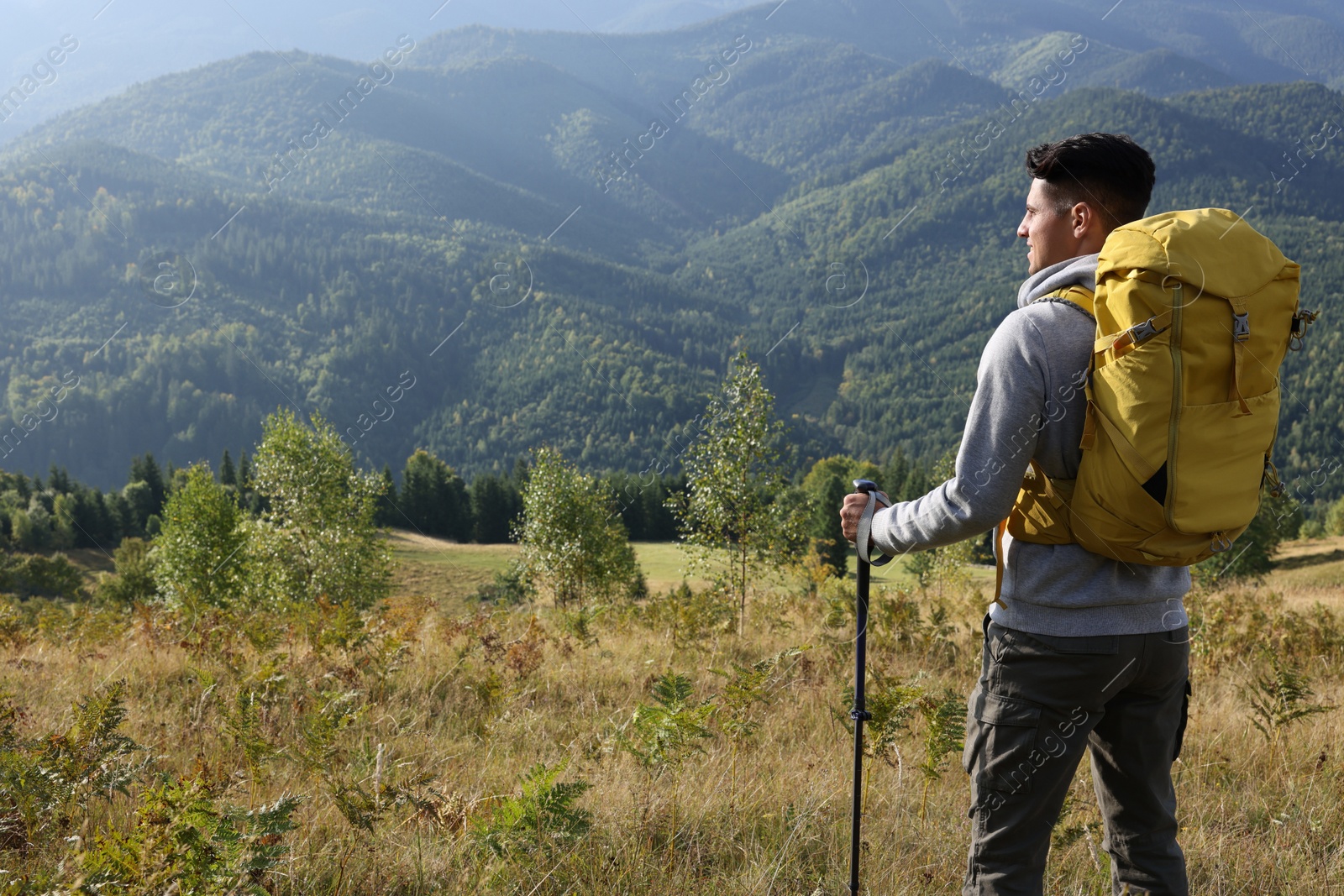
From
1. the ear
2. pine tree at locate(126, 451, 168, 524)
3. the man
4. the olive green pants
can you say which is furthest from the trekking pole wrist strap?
pine tree at locate(126, 451, 168, 524)

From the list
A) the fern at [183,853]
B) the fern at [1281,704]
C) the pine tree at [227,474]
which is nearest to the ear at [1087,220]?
the fern at [183,853]

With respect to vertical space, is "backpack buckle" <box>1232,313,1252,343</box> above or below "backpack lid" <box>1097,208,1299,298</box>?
below

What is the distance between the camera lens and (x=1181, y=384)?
75.2 inches

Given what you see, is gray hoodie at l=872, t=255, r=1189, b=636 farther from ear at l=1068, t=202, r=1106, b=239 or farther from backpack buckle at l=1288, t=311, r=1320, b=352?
backpack buckle at l=1288, t=311, r=1320, b=352

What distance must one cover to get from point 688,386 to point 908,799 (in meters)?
194

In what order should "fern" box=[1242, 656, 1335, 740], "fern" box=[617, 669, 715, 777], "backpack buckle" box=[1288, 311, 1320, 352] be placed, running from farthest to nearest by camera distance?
"fern" box=[1242, 656, 1335, 740]
"fern" box=[617, 669, 715, 777]
"backpack buckle" box=[1288, 311, 1320, 352]

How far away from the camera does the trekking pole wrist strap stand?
255 centimetres

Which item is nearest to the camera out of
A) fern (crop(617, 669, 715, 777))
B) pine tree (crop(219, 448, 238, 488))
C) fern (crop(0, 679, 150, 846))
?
fern (crop(0, 679, 150, 846))

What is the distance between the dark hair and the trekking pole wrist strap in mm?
1140

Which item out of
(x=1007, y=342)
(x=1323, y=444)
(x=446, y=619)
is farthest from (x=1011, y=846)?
(x=1323, y=444)

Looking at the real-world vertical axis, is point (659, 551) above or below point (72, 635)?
below

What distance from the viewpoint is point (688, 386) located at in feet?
646

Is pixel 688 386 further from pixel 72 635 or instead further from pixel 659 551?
pixel 72 635

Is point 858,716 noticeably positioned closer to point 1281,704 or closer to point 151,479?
point 1281,704
